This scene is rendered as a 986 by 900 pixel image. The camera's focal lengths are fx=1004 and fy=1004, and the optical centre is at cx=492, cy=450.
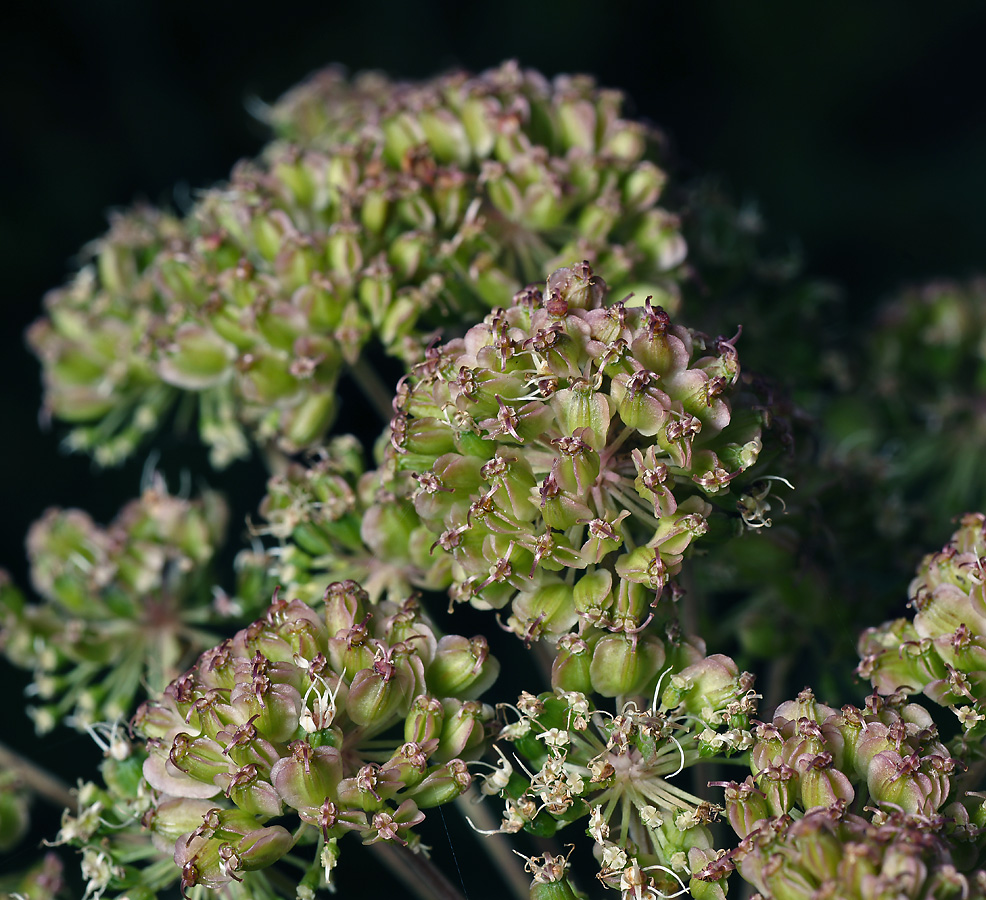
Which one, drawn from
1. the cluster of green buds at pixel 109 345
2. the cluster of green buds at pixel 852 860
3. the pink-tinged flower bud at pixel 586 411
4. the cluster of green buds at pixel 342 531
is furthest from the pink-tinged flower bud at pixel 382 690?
the cluster of green buds at pixel 109 345

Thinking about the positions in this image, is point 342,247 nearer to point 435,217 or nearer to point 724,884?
point 435,217

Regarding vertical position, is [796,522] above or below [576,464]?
below

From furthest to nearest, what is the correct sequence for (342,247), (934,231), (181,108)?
1. (934,231)
2. (181,108)
3. (342,247)

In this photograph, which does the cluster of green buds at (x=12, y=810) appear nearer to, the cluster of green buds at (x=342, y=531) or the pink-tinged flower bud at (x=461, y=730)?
the cluster of green buds at (x=342, y=531)

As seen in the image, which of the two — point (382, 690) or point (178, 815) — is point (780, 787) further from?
point (178, 815)

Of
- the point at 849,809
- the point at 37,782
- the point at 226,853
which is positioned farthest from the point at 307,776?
the point at 37,782

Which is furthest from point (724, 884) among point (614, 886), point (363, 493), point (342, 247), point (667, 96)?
point (667, 96)

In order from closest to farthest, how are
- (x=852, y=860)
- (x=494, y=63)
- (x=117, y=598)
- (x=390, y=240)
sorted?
(x=852, y=860), (x=390, y=240), (x=117, y=598), (x=494, y=63)
